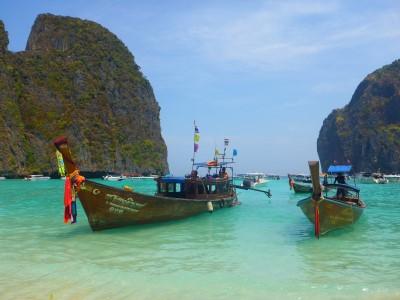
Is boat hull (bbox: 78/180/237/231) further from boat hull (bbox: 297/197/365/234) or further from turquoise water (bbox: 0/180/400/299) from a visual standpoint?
boat hull (bbox: 297/197/365/234)

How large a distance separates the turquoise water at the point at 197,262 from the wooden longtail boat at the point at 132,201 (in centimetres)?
54

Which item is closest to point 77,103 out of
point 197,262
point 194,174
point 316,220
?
point 194,174

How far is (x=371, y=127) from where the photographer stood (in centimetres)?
15075

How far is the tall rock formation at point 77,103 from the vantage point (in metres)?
103

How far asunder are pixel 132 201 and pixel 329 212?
787 centimetres

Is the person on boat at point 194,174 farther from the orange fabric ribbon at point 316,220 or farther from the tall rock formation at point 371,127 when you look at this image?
the tall rock formation at point 371,127

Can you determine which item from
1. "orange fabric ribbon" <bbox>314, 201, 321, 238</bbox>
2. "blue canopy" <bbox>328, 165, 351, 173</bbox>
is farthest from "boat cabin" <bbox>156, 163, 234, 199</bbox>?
"orange fabric ribbon" <bbox>314, 201, 321, 238</bbox>

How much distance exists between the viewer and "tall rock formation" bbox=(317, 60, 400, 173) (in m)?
141

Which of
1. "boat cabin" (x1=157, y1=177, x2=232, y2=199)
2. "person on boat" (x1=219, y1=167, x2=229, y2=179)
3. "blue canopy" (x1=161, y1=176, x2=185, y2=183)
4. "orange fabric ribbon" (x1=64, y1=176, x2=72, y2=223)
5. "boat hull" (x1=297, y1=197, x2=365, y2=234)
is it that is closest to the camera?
"orange fabric ribbon" (x1=64, y1=176, x2=72, y2=223)

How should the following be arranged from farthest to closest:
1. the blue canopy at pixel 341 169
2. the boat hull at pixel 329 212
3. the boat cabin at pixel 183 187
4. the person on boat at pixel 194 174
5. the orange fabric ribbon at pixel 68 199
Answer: the person on boat at pixel 194 174 → the boat cabin at pixel 183 187 → the blue canopy at pixel 341 169 → the boat hull at pixel 329 212 → the orange fabric ribbon at pixel 68 199

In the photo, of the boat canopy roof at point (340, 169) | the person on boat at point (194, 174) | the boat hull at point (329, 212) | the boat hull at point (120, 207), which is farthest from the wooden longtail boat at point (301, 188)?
the boat hull at point (329, 212)

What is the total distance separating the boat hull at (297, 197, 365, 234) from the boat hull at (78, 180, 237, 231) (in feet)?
20.5

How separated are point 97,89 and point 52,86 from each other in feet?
42.4

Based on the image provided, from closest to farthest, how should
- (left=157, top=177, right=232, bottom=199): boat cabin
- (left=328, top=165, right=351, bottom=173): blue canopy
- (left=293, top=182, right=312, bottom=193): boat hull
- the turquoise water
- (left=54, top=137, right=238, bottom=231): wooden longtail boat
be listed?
Answer: the turquoise water, (left=54, top=137, right=238, bottom=231): wooden longtail boat, (left=328, top=165, right=351, bottom=173): blue canopy, (left=157, top=177, right=232, bottom=199): boat cabin, (left=293, top=182, right=312, bottom=193): boat hull
